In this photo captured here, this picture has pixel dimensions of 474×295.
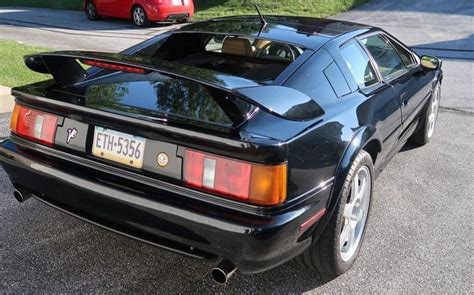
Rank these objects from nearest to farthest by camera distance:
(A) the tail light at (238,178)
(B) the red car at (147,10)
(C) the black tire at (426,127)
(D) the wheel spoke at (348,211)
→ (A) the tail light at (238,178) < (D) the wheel spoke at (348,211) < (C) the black tire at (426,127) < (B) the red car at (147,10)

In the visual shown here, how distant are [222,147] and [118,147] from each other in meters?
0.58

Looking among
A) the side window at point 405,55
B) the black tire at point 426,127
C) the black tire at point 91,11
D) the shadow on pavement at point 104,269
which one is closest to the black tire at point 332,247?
the shadow on pavement at point 104,269

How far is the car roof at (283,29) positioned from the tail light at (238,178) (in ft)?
3.74

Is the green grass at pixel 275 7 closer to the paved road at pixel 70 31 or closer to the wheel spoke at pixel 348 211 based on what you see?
the paved road at pixel 70 31

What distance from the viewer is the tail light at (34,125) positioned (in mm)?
2578

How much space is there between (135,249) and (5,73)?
16.7 ft

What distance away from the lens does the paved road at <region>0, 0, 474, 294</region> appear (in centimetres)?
261

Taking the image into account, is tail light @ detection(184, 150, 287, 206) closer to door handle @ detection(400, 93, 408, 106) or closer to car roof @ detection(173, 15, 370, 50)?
car roof @ detection(173, 15, 370, 50)

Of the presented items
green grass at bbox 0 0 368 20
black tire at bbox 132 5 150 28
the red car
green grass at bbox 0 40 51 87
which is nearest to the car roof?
green grass at bbox 0 40 51 87

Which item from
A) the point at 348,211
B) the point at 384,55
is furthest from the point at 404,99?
the point at 348,211

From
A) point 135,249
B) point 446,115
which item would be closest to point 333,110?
point 135,249

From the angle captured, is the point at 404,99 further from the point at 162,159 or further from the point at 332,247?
the point at 162,159

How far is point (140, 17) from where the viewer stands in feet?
47.1

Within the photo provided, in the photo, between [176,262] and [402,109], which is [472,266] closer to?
[402,109]
